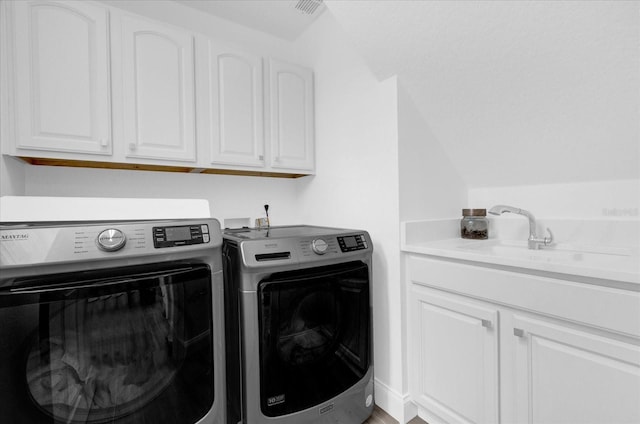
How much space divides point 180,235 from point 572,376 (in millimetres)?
1458

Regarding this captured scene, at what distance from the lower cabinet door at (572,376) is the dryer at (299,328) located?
2.24ft

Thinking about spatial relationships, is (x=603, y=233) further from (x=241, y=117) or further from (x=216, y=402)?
(x=241, y=117)

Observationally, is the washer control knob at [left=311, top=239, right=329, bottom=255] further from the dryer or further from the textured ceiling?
the textured ceiling

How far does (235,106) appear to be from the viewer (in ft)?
6.02

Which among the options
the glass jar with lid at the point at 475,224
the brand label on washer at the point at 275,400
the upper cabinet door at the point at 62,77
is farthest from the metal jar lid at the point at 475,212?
the upper cabinet door at the point at 62,77

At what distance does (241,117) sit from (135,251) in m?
1.15

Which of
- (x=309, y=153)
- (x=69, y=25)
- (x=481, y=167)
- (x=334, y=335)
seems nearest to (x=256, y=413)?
(x=334, y=335)

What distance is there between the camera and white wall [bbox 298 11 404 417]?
1607 millimetres

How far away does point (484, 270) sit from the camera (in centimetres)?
124

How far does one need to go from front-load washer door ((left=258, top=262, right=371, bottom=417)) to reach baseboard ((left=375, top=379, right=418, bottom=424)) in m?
0.24

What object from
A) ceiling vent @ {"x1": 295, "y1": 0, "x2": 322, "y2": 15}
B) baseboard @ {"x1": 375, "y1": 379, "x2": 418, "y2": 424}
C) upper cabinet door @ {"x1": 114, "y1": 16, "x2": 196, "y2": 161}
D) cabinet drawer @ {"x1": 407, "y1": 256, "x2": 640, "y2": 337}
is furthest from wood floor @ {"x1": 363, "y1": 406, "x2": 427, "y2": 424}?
ceiling vent @ {"x1": 295, "y1": 0, "x2": 322, "y2": 15}

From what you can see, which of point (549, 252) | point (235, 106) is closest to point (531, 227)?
point (549, 252)

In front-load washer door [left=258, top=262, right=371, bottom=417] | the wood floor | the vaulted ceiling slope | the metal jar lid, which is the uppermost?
the vaulted ceiling slope

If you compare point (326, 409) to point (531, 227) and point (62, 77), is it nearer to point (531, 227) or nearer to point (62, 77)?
point (531, 227)
